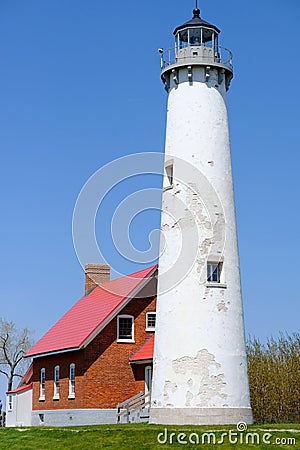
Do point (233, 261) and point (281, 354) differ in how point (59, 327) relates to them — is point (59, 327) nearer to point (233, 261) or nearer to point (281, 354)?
point (281, 354)

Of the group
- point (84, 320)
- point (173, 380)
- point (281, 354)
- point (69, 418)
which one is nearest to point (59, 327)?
point (84, 320)

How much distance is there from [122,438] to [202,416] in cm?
346

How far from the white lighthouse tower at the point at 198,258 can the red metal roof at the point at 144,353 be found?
6742 mm

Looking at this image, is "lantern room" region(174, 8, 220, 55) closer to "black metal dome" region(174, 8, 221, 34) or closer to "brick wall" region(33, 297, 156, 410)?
"black metal dome" region(174, 8, 221, 34)

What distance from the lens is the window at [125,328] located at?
33281 millimetres

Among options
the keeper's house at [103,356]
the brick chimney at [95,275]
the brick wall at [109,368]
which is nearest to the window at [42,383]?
the keeper's house at [103,356]

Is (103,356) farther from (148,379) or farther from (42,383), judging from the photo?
(42,383)

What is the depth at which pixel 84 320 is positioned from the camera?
34969mm

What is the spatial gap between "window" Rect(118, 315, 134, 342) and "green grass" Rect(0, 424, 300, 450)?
9.37 m

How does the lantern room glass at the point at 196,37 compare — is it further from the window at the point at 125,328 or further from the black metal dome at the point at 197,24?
the window at the point at 125,328

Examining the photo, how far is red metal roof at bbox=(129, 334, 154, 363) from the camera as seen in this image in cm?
3158

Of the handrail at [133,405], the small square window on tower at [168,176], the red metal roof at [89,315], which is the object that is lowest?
the handrail at [133,405]

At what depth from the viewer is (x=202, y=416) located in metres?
23.5

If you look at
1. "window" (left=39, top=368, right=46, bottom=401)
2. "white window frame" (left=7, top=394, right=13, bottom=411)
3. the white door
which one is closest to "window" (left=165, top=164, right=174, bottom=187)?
the white door
